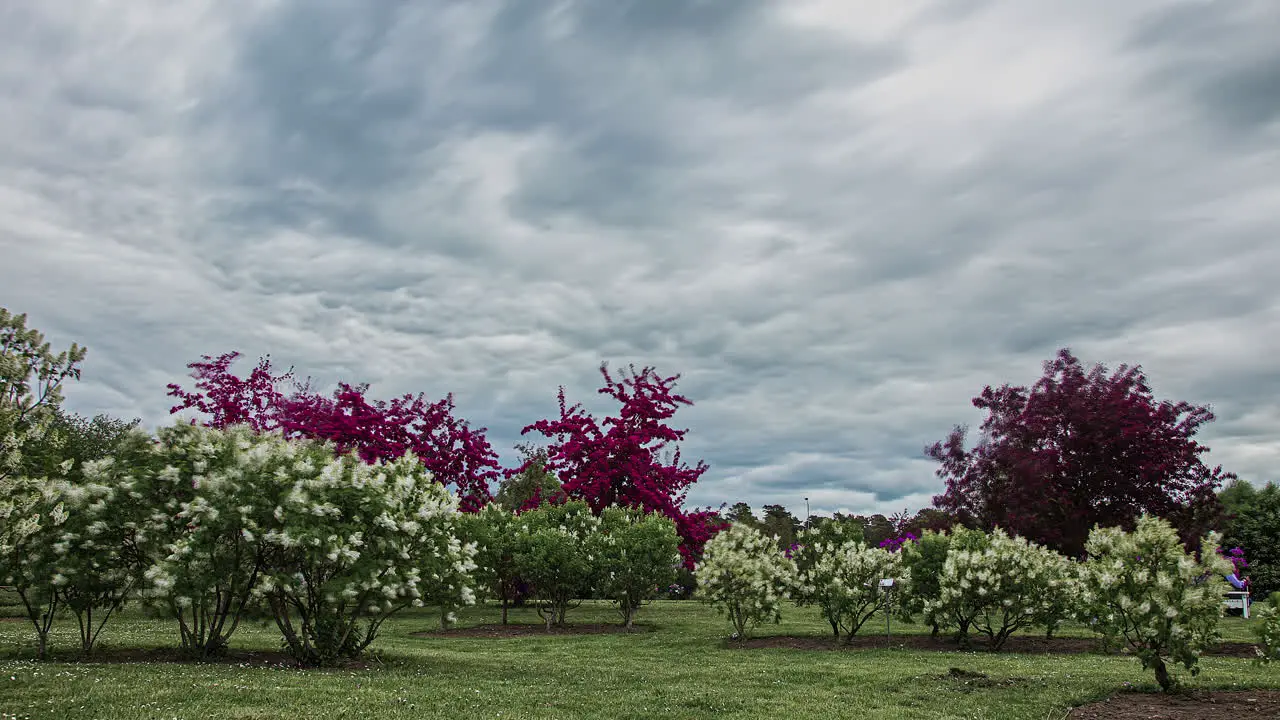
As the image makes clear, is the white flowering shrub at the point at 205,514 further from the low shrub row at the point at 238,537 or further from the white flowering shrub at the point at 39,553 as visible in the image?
the white flowering shrub at the point at 39,553

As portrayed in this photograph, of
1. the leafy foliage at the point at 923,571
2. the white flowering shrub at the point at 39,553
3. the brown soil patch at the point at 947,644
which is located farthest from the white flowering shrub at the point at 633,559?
the white flowering shrub at the point at 39,553

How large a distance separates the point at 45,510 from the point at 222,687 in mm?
4467

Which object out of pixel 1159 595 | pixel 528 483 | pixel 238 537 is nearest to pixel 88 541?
pixel 238 537

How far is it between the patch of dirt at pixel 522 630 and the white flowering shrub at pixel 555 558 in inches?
16.0

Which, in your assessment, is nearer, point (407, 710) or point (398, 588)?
point (407, 710)

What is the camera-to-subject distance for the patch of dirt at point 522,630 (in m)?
18.6

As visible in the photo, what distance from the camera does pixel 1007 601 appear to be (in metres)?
15.2

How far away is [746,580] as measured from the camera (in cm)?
1667

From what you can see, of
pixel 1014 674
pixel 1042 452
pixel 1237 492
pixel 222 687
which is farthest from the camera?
pixel 1237 492

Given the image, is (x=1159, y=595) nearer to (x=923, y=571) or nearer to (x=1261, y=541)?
(x=923, y=571)

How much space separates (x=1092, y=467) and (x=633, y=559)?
14.2 metres

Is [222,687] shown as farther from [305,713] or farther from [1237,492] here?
[1237,492]

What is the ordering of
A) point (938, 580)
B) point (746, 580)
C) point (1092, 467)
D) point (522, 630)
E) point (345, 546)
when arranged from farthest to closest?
1. point (1092, 467)
2. point (522, 630)
3. point (746, 580)
4. point (938, 580)
5. point (345, 546)

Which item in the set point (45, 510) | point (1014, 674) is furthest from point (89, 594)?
point (1014, 674)
